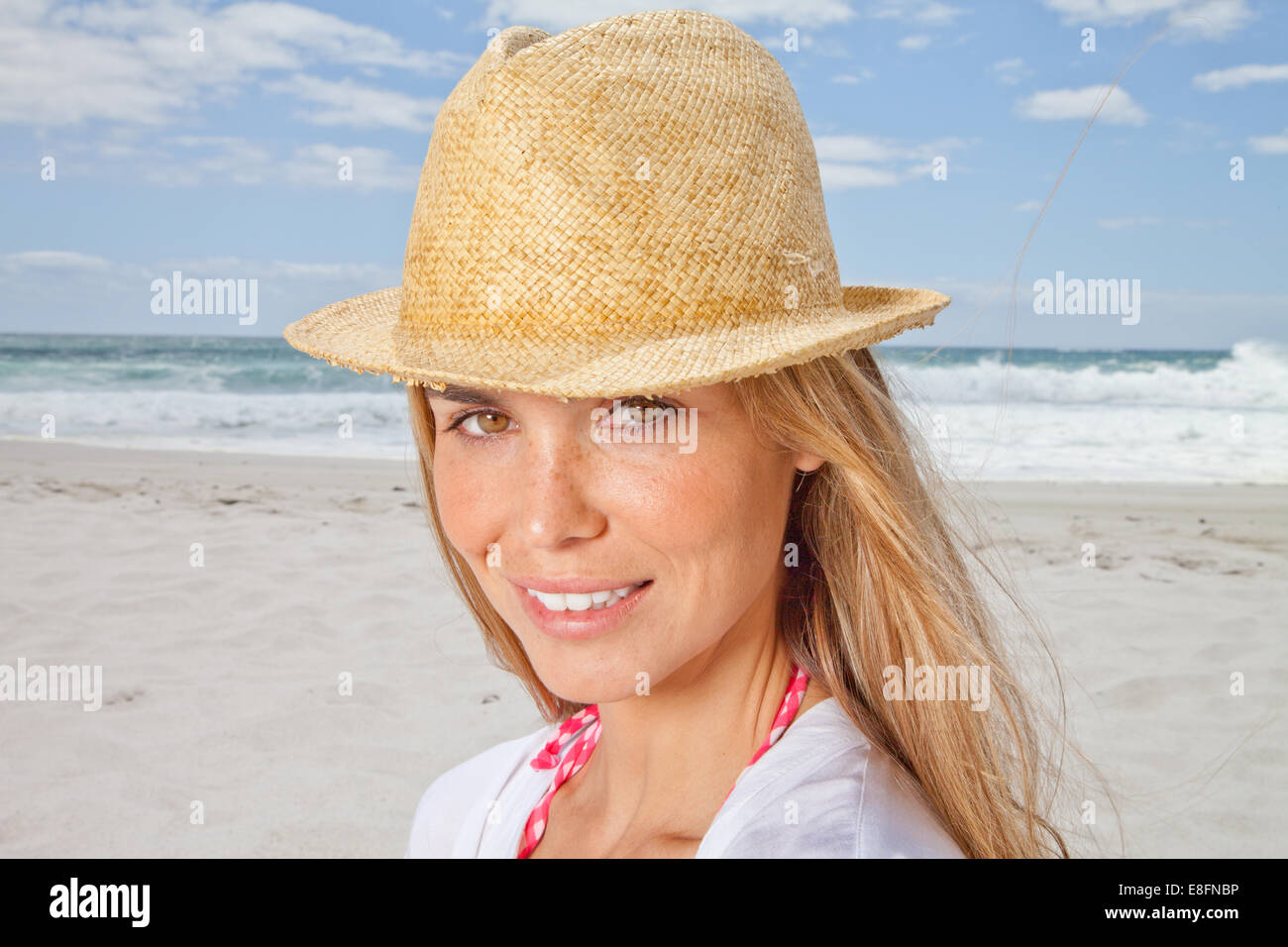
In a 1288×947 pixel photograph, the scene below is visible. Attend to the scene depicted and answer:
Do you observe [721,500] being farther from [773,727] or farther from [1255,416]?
[1255,416]

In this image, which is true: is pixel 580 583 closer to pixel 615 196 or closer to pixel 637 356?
pixel 637 356

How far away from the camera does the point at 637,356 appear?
1327mm

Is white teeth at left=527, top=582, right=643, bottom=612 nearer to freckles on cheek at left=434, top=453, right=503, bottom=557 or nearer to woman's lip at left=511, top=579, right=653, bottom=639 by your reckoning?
woman's lip at left=511, top=579, right=653, bottom=639

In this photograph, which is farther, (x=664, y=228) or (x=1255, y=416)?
(x=1255, y=416)

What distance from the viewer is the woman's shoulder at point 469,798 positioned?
190cm

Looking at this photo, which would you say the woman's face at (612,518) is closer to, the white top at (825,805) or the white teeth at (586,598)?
the white teeth at (586,598)

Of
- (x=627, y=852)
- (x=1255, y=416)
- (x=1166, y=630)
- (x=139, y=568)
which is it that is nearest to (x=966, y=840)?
(x=627, y=852)

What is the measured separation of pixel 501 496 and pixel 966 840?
2.79 feet

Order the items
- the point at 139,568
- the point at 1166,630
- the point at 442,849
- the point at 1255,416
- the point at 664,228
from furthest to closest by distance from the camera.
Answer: the point at 1255,416 < the point at 139,568 < the point at 1166,630 < the point at 442,849 < the point at 664,228

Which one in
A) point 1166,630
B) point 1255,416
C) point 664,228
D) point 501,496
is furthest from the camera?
point 1255,416

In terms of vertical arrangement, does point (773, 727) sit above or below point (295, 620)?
above

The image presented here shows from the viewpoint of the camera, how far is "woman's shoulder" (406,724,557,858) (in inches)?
74.8

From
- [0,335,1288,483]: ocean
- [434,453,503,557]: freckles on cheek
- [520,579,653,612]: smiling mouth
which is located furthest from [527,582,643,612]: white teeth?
[0,335,1288,483]: ocean

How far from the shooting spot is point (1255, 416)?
17.6 m
